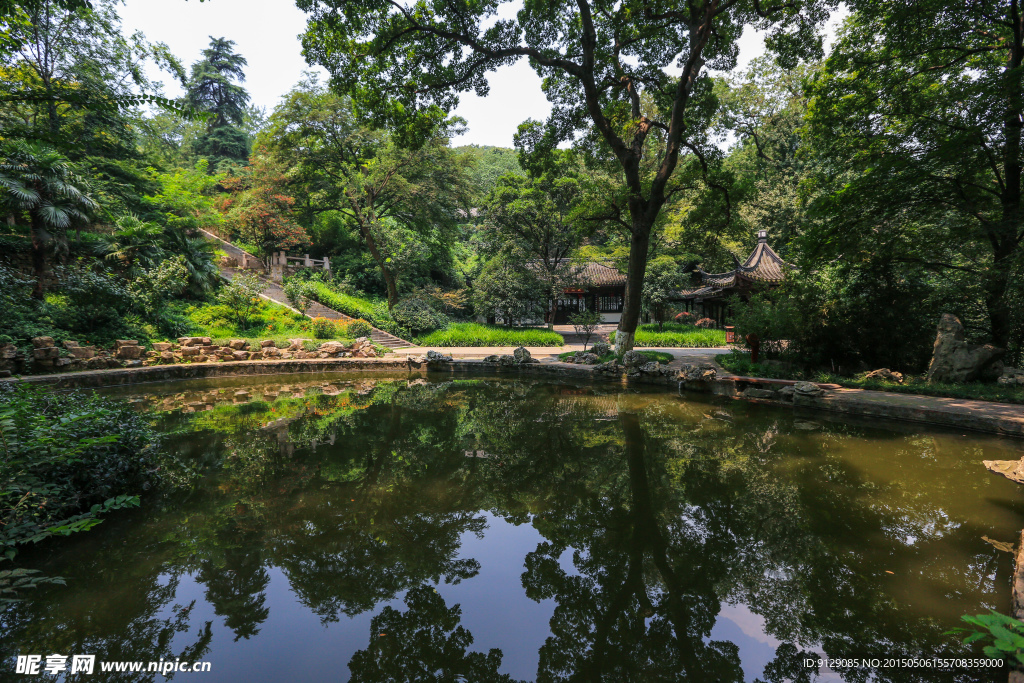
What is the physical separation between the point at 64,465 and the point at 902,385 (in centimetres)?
1145

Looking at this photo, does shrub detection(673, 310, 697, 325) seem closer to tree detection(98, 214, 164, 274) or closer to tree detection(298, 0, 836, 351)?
tree detection(298, 0, 836, 351)

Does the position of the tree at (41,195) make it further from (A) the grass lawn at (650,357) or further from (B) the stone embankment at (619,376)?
(A) the grass lawn at (650,357)

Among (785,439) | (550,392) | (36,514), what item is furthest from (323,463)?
(785,439)

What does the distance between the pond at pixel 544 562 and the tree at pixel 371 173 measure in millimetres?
15710

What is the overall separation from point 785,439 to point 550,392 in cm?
466

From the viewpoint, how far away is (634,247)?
11125 mm

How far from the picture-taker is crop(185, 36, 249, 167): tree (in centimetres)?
3253

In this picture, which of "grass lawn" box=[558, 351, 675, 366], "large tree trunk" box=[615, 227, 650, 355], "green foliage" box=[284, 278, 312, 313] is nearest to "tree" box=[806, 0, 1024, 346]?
"large tree trunk" box=[615, 227, 650, 355]

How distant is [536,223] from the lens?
2034cm

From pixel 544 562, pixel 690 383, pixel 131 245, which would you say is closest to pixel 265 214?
pixel 131 245

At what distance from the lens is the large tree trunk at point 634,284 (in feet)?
36.2

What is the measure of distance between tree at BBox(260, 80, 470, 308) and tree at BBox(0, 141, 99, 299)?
783cm

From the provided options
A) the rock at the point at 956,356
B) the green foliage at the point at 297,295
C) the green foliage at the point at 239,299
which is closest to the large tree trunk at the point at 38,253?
the green foliage at the point at 239,299

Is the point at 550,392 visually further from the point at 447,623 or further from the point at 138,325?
the point at 138,325
